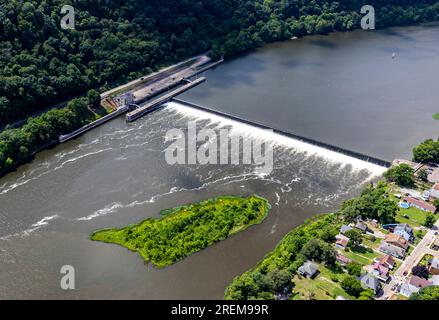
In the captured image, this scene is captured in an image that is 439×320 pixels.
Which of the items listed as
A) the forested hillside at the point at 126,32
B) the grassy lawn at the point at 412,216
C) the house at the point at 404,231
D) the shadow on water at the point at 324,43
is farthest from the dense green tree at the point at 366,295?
the shadow on water at the point at 324,43

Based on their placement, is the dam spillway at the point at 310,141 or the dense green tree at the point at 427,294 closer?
the dense green tree at the point at 427,294

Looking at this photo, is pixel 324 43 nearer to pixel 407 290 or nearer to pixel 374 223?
pixel 374 223

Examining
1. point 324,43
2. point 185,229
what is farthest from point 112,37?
point 185,229

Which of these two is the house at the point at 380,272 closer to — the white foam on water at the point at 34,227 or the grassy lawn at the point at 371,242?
the grassy lawn at the point at 371,242

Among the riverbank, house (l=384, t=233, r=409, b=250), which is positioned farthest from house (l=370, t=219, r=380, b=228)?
house (l=384, t=233, r=409, b=250)

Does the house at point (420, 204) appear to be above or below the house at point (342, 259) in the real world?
above

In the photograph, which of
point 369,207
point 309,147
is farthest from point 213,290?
point 309,147

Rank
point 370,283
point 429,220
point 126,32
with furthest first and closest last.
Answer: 1. point 126,32
2. point 429,220
3. point 370,283
